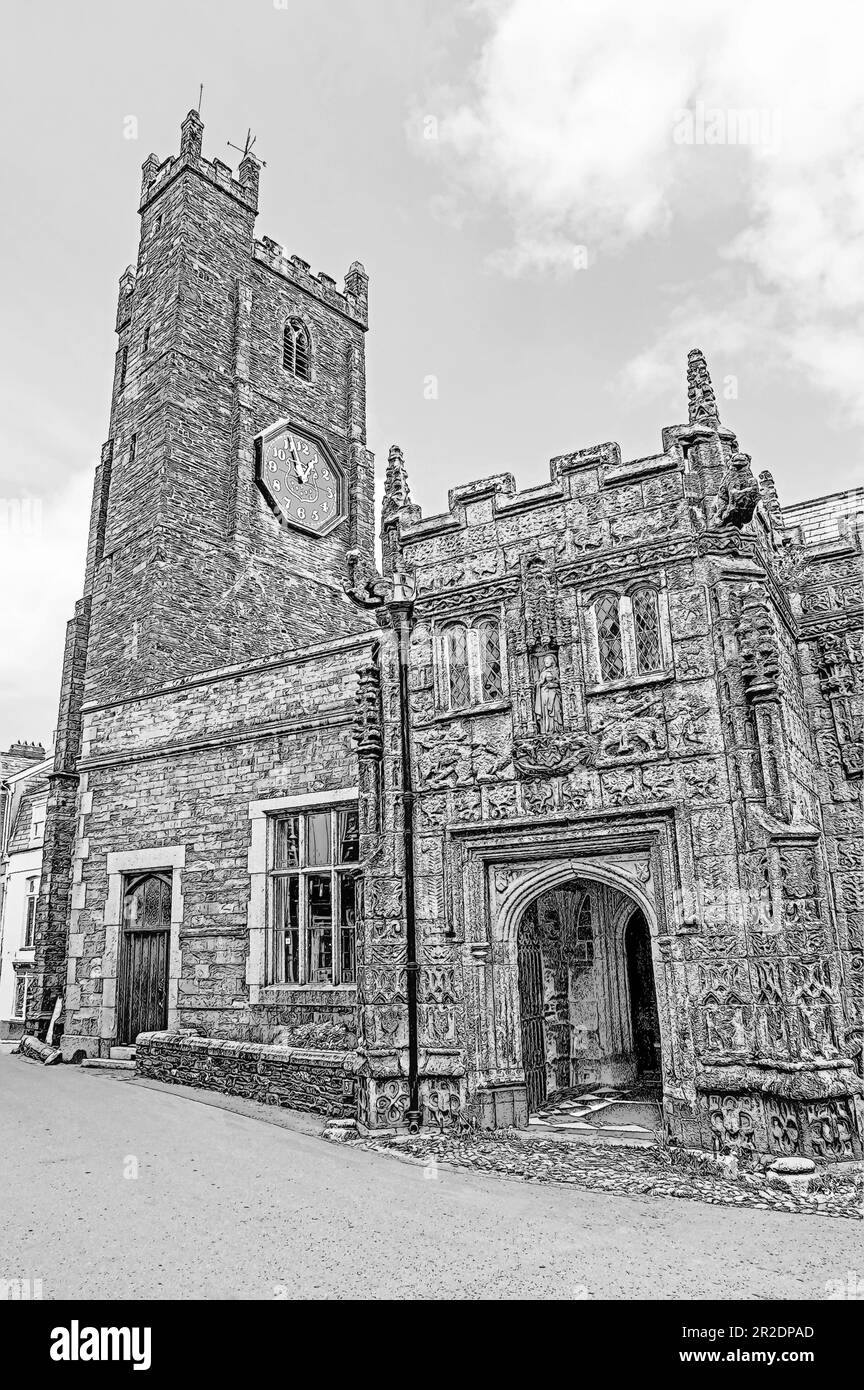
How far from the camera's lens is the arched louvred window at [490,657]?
9875mm

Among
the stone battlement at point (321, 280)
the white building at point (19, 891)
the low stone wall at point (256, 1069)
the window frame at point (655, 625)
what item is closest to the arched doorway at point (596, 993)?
the low stone wall at point (256, 1069)

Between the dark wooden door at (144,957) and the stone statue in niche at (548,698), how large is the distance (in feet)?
25.7

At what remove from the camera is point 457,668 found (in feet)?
33.1

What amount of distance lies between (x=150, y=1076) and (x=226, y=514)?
1290cm

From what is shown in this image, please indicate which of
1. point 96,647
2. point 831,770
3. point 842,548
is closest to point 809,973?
point 831,770

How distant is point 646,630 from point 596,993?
20.7 feet

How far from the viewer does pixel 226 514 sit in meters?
21.3

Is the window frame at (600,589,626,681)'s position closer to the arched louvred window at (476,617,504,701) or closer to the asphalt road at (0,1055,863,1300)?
the arched louvred window at (476,617,504,701)

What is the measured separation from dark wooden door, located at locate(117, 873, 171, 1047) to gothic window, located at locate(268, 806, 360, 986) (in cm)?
241

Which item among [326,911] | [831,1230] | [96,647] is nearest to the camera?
[831,1230]

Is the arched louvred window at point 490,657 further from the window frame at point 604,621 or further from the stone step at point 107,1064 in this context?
the stone step at point 107,1064
